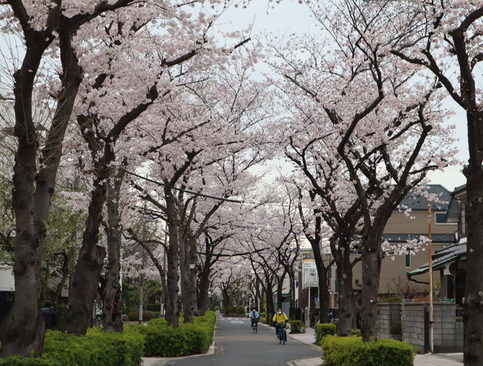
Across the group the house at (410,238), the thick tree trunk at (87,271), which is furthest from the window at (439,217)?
the thick tree trunk at (87,271)

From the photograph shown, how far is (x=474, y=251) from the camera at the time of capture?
10.3 meters

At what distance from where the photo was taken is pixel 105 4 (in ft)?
32.4

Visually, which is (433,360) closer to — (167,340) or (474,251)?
(167,340)

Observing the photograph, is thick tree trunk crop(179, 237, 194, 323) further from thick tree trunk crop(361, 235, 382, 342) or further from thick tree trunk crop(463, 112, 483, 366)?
thick tree trunk crop(463, 112, 483, 366)

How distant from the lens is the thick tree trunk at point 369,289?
16.7m

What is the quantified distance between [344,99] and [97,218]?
374 inches

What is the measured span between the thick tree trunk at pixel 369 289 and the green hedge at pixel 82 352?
18.9 ft

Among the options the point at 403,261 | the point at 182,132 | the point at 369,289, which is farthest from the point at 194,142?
the point at 403,261

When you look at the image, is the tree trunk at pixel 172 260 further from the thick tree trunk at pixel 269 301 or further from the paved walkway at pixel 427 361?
the thick tree trunk at pixel 269 301

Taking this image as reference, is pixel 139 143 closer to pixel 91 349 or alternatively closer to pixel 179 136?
pixel 179 136

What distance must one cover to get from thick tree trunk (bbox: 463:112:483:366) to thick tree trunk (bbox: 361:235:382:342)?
6.52 metres

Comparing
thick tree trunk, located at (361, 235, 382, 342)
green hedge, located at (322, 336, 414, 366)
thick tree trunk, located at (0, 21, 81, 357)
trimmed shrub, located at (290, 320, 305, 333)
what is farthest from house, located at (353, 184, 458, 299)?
thick tree trunk, located at (0, 21, 81, 357)

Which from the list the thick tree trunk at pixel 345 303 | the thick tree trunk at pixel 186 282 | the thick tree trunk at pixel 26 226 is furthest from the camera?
the thick tree trunk at pixel 186 282

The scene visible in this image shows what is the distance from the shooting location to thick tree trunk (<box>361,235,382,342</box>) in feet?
54.8
